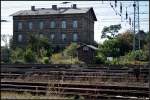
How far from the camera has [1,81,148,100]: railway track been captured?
476 inches

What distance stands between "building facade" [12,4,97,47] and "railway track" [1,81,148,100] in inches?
2089

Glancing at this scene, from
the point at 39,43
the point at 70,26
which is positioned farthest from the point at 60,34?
the point at 39,43

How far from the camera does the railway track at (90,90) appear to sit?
12.1 m

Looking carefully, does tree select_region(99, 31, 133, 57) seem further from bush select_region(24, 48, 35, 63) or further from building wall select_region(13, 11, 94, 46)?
bush select_region(24, 48, 35, 63)

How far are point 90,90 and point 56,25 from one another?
5699 cm

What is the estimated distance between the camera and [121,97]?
38.7ft

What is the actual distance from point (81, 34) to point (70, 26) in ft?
9.28

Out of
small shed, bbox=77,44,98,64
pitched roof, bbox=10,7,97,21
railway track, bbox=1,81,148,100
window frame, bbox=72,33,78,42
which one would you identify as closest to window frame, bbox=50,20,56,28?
pitched roof, bbox=10,7,97,21

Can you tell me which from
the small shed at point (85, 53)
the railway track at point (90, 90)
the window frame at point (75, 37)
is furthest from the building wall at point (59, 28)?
the railway track at point (90, 90)

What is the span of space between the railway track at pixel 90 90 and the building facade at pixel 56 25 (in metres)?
53.0

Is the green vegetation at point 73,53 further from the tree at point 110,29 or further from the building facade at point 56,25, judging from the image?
the tree at point 110,29

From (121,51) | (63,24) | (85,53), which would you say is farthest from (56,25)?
(121,51)

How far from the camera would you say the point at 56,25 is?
227 feet

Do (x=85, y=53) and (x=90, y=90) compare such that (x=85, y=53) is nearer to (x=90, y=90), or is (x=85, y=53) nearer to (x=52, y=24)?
(x=52, y=24)
